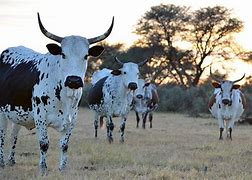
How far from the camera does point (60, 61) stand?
340 inches

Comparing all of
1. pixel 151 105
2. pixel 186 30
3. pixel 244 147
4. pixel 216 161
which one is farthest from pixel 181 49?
pixel 216 161

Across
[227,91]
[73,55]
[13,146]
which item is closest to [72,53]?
[73,55]

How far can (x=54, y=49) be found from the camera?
28.0 feet

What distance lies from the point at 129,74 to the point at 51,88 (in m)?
5.89

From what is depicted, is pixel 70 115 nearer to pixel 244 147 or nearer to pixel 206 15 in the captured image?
pixel 244 147

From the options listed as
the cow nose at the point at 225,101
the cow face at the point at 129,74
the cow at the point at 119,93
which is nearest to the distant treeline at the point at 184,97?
the cow nose at the point at 225,101

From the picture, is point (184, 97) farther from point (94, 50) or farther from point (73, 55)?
point (73, 55)

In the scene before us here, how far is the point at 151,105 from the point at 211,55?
2192 centimetres

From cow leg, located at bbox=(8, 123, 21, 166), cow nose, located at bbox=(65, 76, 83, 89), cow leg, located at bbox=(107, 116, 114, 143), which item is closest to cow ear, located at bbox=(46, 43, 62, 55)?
cow nose, located at bbox=(65, 76, 83, 89)

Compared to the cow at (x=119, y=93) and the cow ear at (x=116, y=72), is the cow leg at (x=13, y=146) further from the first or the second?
the cow ear at (x=116, y=72)

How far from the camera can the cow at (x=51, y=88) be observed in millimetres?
8414

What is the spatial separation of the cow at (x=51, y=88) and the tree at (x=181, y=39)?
115ft

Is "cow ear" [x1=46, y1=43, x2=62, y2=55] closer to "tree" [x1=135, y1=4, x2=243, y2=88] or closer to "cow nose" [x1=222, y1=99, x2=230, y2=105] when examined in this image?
"cow nose" [x1=222, y1=99, x2=230, y2=105]

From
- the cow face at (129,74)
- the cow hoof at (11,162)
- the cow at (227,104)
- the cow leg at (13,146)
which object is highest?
the cow face at (129,74)
